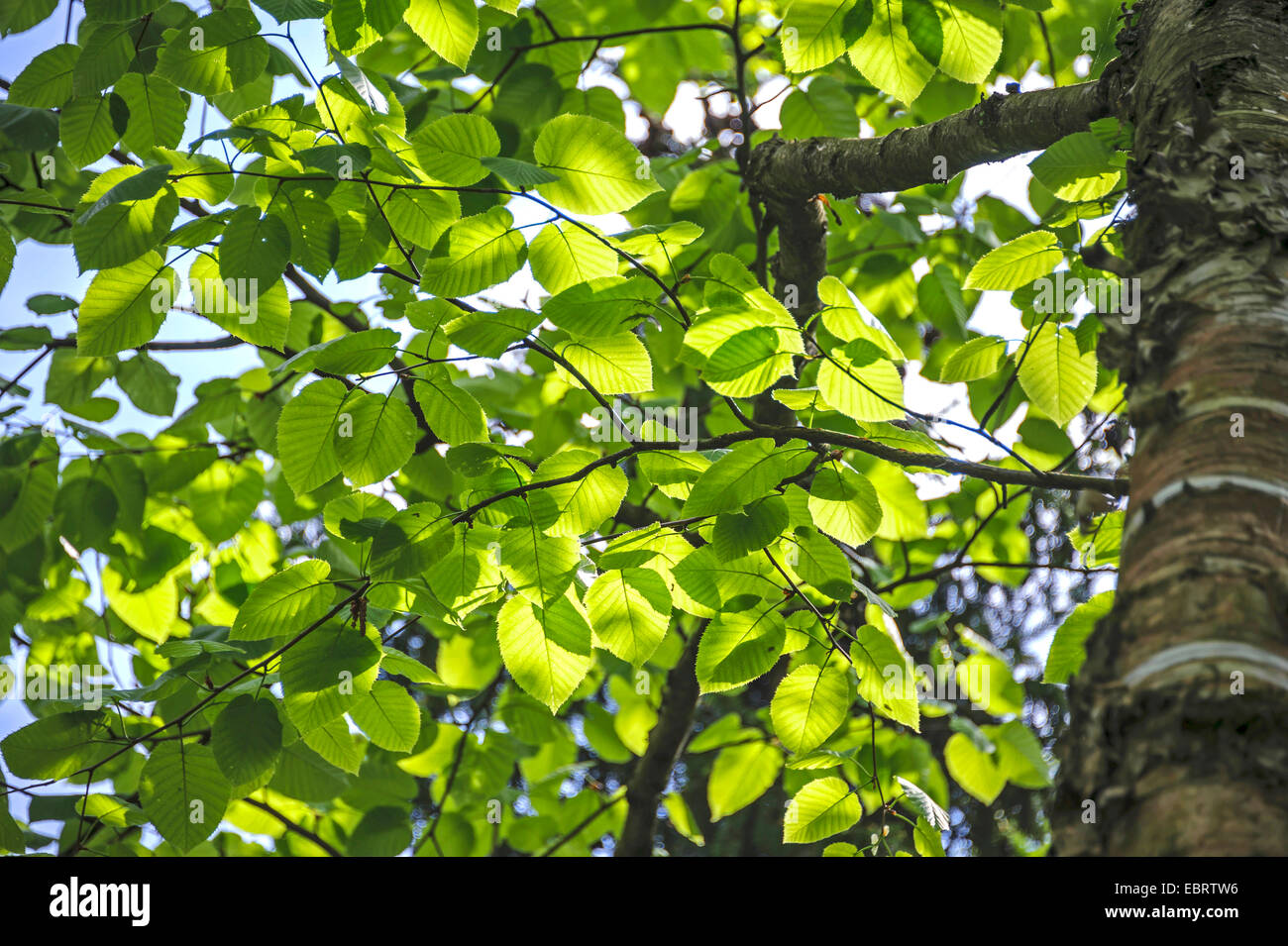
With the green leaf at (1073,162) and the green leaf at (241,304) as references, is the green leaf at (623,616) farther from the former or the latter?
the green leaf at (1073,162)

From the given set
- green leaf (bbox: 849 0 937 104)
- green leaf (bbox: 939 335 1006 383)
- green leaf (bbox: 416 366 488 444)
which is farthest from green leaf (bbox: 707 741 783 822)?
green leaf (bbox: 849 0 937 104)

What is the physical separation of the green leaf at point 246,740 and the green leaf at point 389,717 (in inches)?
6.6

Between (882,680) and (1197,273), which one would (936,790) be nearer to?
(882,680)

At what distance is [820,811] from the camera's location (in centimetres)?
187

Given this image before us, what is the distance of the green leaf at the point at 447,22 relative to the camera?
1.80 metres

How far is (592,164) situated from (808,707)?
1.14 metres

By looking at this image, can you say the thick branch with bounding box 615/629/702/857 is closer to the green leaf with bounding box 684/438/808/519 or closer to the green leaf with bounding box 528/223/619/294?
the green leaf with bounding box 684/438/808/519

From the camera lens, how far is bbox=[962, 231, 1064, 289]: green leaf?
1.84 m

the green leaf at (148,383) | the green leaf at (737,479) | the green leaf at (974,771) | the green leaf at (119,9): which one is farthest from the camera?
the green leaf at (148,383)

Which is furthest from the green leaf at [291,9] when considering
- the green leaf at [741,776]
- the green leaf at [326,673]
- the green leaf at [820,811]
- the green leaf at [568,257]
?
the green leaf at [741,776]

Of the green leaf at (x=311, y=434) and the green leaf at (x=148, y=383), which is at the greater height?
the green leaf at (x=148, y=383)
